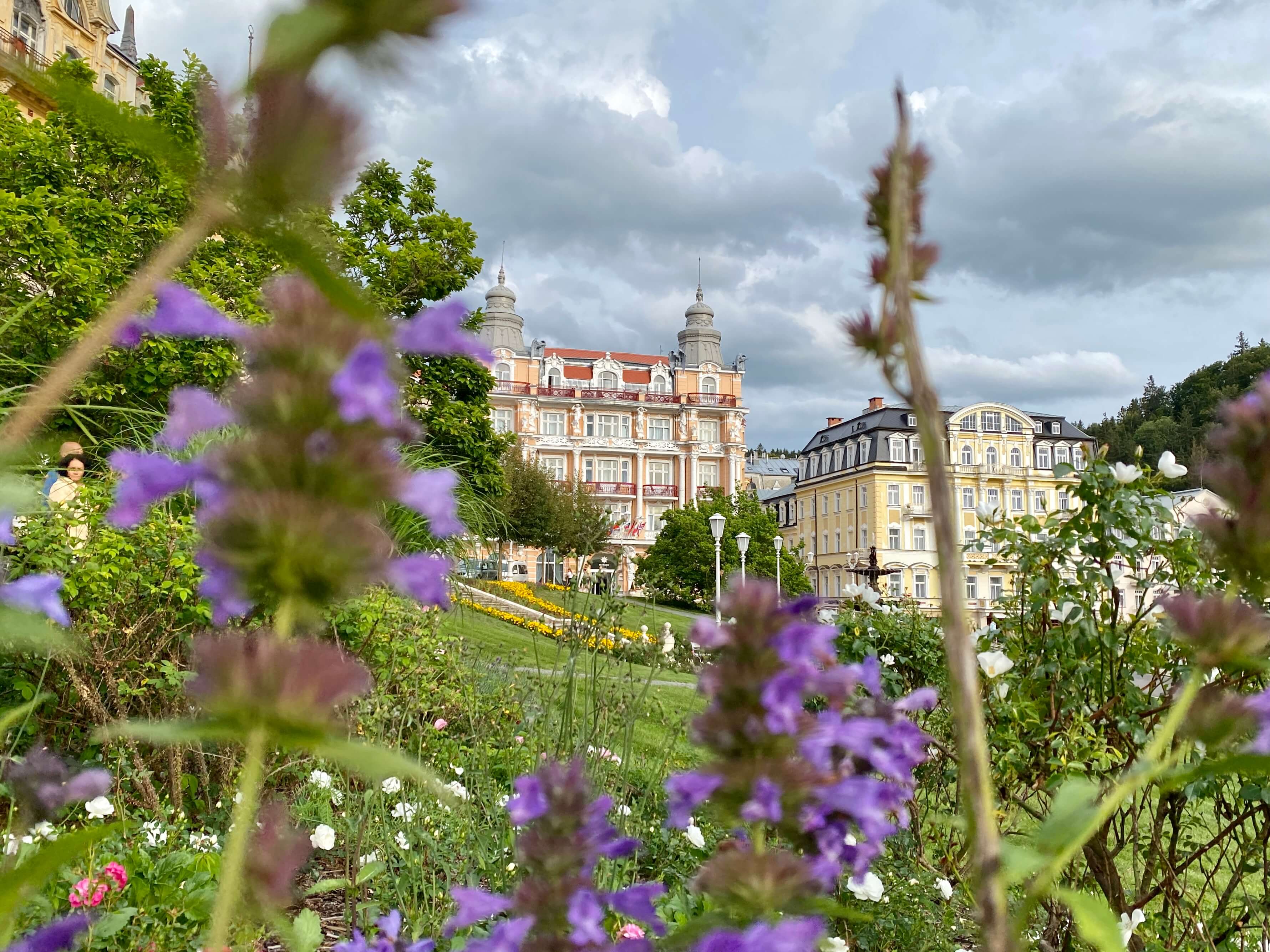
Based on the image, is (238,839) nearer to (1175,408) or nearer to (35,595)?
(35,595)

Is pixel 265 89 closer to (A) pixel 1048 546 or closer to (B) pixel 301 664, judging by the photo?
(B) pixel 301 664

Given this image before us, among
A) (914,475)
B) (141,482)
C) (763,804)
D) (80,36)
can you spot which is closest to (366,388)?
(141,482)

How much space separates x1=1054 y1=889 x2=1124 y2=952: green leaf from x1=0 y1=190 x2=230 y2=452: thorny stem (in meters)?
0.49

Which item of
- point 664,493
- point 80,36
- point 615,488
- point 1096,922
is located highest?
point 80,36

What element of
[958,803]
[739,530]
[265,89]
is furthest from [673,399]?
[265,89]

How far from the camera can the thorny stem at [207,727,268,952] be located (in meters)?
0.34

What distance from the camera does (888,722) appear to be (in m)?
0.65

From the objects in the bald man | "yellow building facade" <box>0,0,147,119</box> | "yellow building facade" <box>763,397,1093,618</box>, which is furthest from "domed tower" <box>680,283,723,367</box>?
the bald man

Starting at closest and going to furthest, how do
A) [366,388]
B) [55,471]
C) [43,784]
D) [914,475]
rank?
[366,388] → [43,784] → [55,471] → [914,475]

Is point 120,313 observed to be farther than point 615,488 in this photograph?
No

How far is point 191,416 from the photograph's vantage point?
560mm

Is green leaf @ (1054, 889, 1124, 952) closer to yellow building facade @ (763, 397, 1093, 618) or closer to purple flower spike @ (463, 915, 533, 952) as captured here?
purple flower spike @ (463, 915, 533, 952)

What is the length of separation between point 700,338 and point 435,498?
4844cm

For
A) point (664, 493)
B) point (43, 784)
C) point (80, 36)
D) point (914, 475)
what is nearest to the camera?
point (43, 784)
